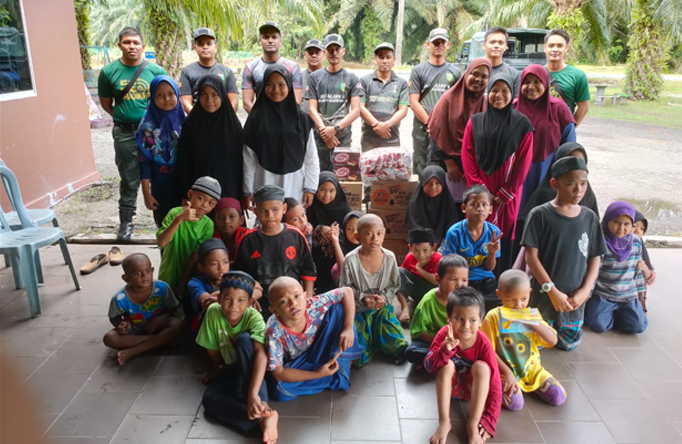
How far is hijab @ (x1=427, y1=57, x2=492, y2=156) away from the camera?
14.2ft

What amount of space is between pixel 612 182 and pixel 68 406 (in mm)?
7641

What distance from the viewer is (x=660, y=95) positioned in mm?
17312

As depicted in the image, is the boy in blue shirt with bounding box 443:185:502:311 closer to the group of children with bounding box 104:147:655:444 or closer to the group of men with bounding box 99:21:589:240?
the group of children with bounding box 104:147:655:444

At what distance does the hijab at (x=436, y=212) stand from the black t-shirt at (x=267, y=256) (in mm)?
1260

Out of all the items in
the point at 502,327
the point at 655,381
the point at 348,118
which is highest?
the point at 348,118

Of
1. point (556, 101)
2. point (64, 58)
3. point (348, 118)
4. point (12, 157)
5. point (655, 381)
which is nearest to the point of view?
point (655, 381)

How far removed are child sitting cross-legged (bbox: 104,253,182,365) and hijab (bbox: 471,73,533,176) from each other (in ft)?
8.11

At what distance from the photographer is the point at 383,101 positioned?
5.33 metres

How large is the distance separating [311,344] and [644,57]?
1638cm

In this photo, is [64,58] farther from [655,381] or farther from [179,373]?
[655,381]

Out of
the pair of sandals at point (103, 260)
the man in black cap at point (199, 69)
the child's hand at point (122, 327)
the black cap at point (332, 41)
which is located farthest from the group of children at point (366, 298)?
the man in black cap at point (199, 69)

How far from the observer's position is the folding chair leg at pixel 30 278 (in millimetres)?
3793

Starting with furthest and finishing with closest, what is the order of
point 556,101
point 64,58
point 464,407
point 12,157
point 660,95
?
1. point 660,95
2. point 64,58
3. point 12,157
4. point 556,101
5. point 464,407

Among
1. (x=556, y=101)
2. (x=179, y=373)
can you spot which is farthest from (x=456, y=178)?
(x=179, y=373)
